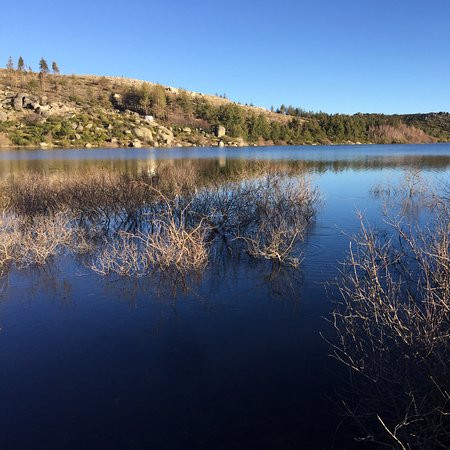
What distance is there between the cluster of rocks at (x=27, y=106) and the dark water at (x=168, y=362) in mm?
83545

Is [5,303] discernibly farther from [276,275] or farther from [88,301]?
[276,275]

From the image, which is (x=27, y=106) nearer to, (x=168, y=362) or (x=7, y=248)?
(x=7, y=248)

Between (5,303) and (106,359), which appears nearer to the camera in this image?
(106,359)

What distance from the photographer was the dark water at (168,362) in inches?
224

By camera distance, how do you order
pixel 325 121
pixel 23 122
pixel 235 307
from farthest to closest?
pixel 325 121, pixel 23 122, pixel 235 307

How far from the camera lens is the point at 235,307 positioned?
32.6 feet

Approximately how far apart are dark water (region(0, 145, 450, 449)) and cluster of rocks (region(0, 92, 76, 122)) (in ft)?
274

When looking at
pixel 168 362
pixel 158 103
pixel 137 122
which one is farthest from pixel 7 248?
pixel 158 103

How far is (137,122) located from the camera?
98.4 meters

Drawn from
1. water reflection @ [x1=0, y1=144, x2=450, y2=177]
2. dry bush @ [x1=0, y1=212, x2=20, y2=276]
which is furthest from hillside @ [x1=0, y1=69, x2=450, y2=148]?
dry bush @ [x1=0, y1=212, x2=20, y2=276]

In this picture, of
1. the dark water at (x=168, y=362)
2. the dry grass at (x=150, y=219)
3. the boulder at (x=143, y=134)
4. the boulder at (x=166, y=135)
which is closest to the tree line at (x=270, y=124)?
the boulder at (x=166, y=135)

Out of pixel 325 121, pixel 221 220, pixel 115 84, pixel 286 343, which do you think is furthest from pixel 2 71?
pixel 286 343

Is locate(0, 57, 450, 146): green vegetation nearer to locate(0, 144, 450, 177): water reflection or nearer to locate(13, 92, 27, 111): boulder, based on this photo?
locate(13, 92, 27, 111): boulder

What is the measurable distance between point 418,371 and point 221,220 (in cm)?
1235
